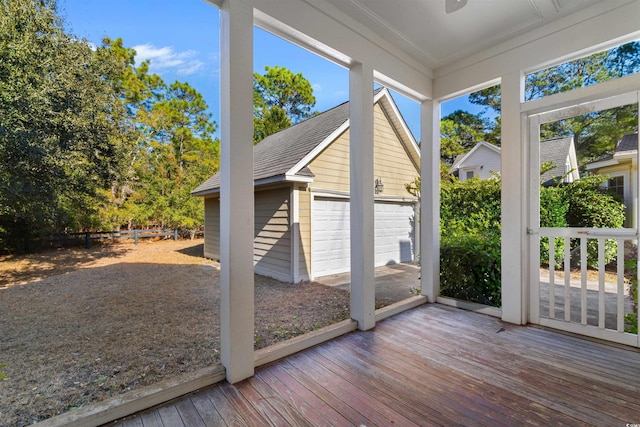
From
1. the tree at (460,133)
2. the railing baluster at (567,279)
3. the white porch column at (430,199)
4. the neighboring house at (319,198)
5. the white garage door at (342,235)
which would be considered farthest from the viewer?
the tree at (460,133)

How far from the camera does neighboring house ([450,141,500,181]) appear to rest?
5.79 m

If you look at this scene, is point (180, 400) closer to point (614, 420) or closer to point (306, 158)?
point (614, 420)

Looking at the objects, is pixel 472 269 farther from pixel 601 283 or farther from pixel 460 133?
pixel 460 133

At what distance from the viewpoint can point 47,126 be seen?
7.34 ft

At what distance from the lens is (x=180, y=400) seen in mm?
1516

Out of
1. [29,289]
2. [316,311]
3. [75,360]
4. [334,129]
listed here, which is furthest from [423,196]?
[29,289]

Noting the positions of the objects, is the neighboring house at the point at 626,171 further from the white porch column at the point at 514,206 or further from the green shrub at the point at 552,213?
the white porch column at the point at 514,206

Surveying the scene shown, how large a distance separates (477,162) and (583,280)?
190 inches

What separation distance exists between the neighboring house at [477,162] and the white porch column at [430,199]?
292 centimetres

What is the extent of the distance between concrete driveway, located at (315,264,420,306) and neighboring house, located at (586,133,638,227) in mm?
2548

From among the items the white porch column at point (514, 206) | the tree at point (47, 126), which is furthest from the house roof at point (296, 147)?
the white porch column at point (514, 206)

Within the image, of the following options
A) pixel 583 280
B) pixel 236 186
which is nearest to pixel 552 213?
pixel 583 280

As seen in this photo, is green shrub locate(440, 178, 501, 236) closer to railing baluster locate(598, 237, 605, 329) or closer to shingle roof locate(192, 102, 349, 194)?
railing baluster locate(598, 237, 605, 329)

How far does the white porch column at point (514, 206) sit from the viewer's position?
262 centimetres
